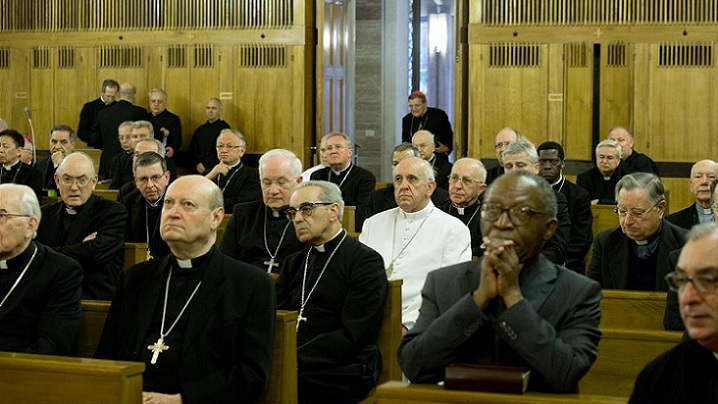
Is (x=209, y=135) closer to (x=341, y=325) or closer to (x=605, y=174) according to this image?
(x=605, y=174)

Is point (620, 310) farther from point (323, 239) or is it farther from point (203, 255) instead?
point (203, 255)

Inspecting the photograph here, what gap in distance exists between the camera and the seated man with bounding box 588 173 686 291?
5723 millimetres

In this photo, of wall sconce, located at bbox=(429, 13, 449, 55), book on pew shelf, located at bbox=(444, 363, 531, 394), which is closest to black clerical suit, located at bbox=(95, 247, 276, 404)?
book on pew shelf, located at bbox=(444, 363, 531, 394)

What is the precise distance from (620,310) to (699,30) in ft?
27.9

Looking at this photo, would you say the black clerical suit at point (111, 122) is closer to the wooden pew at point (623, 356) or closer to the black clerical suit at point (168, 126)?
the black clerical suit at point (168, 126)

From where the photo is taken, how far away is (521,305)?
326 centimetres

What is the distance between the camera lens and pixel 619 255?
5953 millimetres

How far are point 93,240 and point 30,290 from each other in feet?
5.46

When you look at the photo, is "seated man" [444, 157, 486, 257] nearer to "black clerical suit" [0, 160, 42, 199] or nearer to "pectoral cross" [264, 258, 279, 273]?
"pectoral cross" [264, 258, 279, 273]

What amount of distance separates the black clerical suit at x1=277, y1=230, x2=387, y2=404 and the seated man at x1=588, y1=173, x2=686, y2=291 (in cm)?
146

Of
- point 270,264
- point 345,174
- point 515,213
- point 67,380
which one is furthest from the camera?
point 345,174

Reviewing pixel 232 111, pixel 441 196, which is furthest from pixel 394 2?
pixel 441 196

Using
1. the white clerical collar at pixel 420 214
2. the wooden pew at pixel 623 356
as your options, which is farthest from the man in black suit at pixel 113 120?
the wooden pew at pixel 623 356

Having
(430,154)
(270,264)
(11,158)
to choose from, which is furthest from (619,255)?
(11,158)
